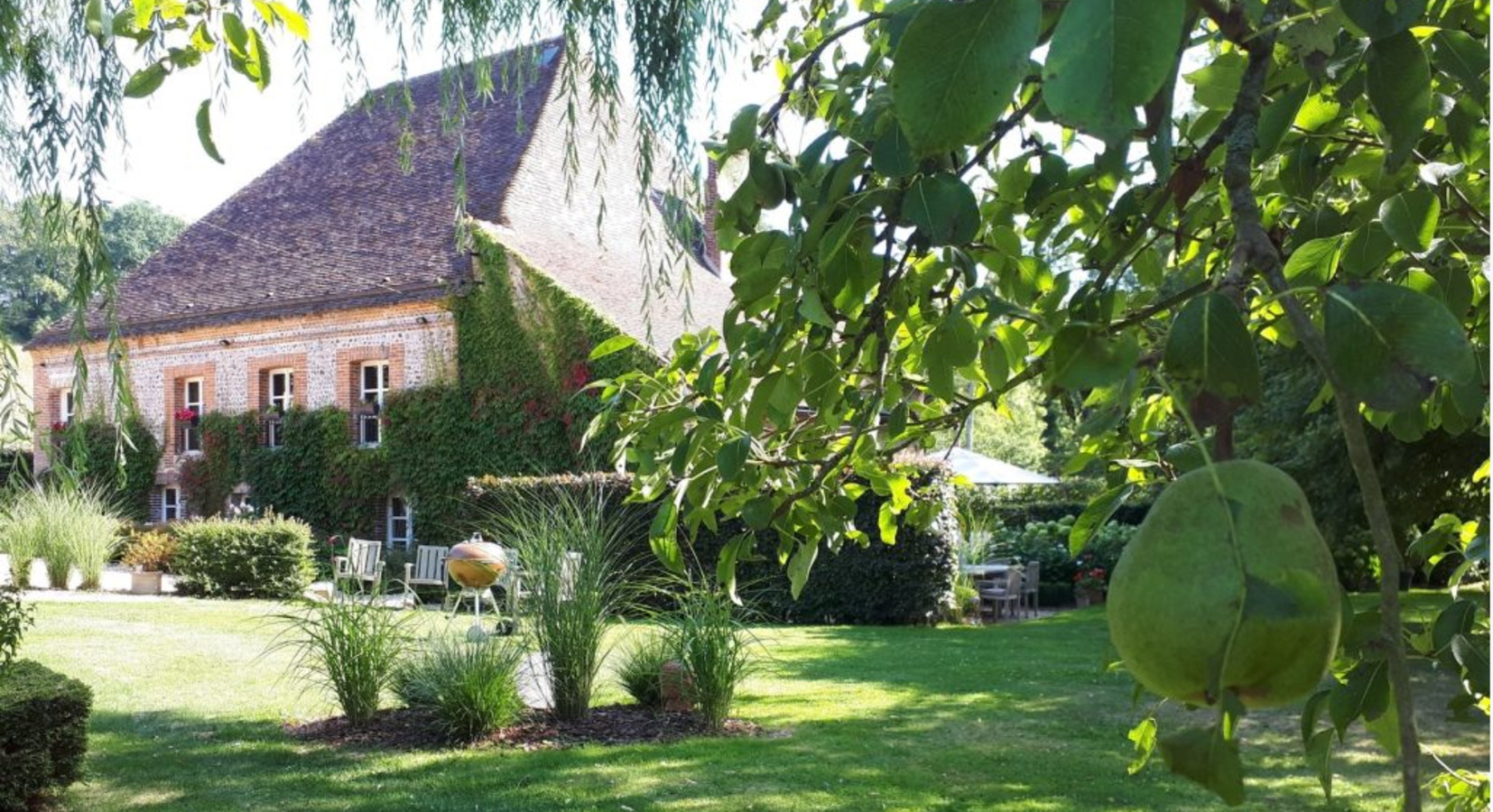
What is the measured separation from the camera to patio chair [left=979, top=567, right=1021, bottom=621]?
53.0 feet

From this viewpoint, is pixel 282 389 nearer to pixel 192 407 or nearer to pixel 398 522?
pixel 192 407

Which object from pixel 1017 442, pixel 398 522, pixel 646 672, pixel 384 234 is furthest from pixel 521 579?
pixel 1017 442

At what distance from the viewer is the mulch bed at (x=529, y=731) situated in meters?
7.38

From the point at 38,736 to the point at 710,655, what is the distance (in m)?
3.74

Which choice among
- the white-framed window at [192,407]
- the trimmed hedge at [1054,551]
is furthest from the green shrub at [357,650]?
the white-framed window at [192,407]

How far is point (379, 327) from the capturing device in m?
21.2

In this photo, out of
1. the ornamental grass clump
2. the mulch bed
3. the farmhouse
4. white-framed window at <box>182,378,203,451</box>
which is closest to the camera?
the mulch bed

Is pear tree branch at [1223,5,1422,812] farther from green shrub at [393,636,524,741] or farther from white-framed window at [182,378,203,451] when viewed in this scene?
white-framed window at [182,378,203,451]

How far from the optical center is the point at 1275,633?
50 cm

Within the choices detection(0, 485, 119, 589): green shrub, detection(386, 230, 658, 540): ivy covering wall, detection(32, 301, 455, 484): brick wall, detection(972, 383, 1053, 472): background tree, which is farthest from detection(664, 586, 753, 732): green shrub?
detection(972, 383, 1053, 472): background tree

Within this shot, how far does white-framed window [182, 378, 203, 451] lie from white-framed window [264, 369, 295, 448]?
4.97 feet

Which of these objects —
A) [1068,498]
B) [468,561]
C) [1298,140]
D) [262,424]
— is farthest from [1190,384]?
[1068,498]

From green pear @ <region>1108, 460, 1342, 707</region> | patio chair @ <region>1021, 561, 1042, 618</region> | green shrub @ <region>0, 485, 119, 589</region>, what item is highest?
green shrub @ <region>0, 485, 119, 589</region>

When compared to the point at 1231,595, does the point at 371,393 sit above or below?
above
